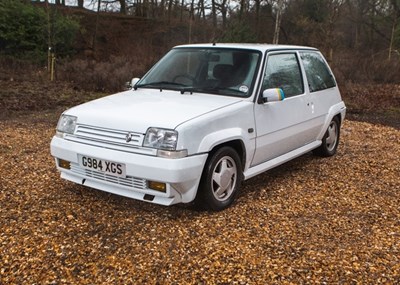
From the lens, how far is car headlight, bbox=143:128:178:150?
3.59 metres

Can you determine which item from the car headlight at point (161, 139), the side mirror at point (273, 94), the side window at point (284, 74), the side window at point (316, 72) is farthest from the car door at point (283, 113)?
the car headlight at point (161, 139)

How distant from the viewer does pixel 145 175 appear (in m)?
3.62

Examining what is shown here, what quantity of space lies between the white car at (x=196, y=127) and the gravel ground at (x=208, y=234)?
1.05 ft

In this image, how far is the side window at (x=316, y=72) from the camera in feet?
18.7

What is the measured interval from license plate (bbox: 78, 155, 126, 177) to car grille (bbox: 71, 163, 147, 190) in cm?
5

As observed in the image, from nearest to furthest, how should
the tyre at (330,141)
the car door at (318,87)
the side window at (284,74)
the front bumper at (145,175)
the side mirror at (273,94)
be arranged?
the front bumper at (145,175), the side mirror at (273,94), the side window at (284,74), the car door at (318,87), the tyre at (330,141)

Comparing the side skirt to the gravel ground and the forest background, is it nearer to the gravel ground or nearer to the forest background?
the gravel ground

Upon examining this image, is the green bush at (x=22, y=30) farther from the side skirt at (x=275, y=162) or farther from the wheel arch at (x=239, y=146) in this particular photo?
the wheel arch at (x=239, y=146)

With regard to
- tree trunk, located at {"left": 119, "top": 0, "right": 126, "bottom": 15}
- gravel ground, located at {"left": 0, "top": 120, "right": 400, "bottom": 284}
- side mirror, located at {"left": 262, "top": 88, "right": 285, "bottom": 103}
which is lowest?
gravel ground, located at {"left": 0, "top": 120, "right": 400, "bottom": 284}

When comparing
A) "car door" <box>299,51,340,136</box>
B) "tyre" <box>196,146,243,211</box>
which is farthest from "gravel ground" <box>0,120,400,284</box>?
"car door" <box>299,51,340,136</box>

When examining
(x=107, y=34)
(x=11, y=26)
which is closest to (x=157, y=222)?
(x=11, y=26)

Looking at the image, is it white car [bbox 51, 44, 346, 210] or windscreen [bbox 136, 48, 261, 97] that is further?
windscreen [bbox 136, 48, 261, 97]

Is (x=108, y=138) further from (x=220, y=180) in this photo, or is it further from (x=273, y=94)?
(x=273, y=94)

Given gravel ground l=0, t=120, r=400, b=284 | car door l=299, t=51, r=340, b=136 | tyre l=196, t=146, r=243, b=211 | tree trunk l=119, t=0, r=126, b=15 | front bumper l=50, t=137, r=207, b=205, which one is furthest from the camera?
tree trunk l=119, t=0, r=126, b=15
